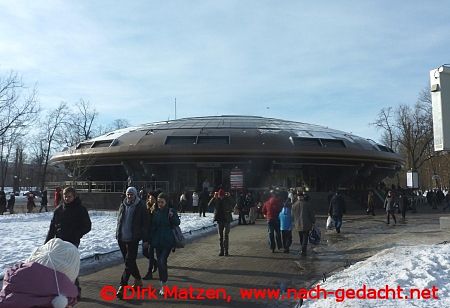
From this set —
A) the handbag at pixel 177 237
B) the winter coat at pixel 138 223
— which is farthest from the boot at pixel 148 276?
the winter coat at pixel 138 223

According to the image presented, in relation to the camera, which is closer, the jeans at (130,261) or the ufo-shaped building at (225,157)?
the jeans at (130,261)

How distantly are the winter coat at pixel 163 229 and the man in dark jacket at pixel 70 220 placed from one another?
4.70ft

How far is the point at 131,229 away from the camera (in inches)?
309

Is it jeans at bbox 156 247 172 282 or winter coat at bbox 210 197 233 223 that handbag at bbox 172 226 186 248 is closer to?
jeans at bbox 156 247 172 282

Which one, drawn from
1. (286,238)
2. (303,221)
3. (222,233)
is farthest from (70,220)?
(286,238)

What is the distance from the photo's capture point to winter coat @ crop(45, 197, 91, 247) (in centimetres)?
714

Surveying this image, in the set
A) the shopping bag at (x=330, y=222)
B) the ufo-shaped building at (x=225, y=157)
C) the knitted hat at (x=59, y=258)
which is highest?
the ufo-shaped building at (x=225, y=157)

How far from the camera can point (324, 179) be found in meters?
39.9

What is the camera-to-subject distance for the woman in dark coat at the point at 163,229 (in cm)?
827

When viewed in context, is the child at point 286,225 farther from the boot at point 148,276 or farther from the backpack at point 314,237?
the boot at point 148,276

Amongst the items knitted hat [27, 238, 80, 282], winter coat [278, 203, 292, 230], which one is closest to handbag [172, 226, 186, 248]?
winter coat [278, 203, 292, 230]

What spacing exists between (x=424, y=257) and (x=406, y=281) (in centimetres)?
155

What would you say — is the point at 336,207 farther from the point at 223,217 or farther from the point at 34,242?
the point at 34,242

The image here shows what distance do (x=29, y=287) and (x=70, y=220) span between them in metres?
4.50
